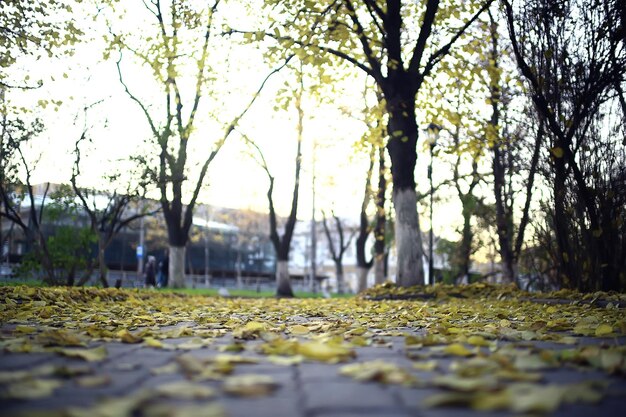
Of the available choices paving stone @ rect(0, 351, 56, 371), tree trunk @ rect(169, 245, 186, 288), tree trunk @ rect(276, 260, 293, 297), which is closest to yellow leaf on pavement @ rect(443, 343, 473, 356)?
paving stone @ rect(0, 351, 56, 371)

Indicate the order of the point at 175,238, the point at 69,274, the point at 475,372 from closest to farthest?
the point at 475,372 < the point at 69,274 < the point at 175,238

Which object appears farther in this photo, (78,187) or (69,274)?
(78,187)

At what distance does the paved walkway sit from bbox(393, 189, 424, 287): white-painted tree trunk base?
9438 millimetres

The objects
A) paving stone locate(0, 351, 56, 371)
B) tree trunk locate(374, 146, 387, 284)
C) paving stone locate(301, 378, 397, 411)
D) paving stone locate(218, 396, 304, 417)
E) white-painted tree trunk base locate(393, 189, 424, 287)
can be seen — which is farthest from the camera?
tree trunk locate(374, 146, 387, 284)

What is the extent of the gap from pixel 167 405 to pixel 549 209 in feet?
31.2

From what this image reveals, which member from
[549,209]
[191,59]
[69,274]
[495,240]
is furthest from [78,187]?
[495,240]

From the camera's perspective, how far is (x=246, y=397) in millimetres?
2158

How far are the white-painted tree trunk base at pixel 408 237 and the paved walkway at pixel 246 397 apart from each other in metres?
9.44

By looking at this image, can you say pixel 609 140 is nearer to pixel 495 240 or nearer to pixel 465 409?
pixel 465 409

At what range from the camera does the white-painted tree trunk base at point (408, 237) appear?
41.0ft

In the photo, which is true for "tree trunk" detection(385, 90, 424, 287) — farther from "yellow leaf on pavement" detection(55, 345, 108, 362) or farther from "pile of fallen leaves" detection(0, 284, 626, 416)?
"yellow leaf on pavement" detection(55, 345, 108, 362)

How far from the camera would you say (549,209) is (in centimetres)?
1026

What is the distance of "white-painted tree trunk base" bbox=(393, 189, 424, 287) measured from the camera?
12500mm

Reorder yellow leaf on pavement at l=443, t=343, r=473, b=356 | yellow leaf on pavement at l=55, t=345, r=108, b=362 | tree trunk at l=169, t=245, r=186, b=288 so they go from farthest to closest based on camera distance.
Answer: tree trunk at l=169, t=245, r=186, b=288, yellow leaf on pavement at l=443, t=343, r=473, b=356, yellow leaf on pavement at l=55, t=345, r=108, b=362
